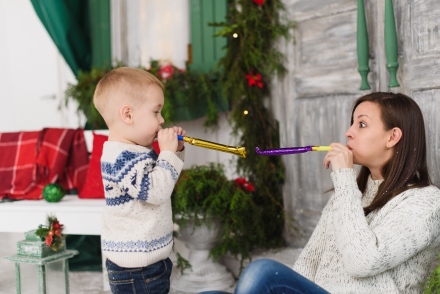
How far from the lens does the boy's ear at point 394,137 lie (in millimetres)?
1675

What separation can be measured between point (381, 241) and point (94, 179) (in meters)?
2.01

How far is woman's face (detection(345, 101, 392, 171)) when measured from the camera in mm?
1686

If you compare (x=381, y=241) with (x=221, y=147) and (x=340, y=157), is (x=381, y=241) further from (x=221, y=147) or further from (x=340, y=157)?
(x=221, y=147)

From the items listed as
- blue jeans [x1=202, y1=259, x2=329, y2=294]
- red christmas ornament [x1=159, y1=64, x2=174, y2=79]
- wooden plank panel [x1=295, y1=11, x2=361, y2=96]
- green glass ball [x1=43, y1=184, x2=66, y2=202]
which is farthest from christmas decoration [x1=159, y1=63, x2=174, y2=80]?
blue jeans [x1=202, y1=259, x2=329, y2=294]

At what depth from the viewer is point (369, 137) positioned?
5.54ft

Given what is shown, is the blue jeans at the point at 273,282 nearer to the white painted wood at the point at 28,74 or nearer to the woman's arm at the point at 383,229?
the woman's arm at the point at 383,229

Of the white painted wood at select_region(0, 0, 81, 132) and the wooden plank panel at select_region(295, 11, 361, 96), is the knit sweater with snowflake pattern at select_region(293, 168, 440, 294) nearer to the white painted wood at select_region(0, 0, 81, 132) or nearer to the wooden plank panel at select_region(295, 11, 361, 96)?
the wooden plank panel at select_region(295, 11, 361, 96)

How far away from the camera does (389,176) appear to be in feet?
5.47

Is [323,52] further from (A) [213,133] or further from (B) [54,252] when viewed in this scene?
(B) [54,252]

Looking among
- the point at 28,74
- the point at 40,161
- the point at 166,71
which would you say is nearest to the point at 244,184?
the point at 166,71

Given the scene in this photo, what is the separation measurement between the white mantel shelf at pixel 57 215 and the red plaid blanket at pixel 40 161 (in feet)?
0.76

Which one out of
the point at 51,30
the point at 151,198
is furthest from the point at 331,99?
the point at 51,30

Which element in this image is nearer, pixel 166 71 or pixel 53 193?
pixel 53 193

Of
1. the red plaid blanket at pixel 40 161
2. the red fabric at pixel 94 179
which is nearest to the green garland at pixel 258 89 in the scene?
the red fabric at pixel 94 179
